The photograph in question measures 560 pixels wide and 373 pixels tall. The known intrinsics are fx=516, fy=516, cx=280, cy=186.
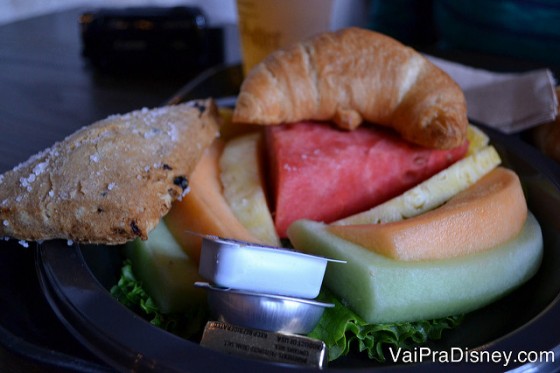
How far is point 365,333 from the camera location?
552mm

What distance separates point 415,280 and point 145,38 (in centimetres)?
113

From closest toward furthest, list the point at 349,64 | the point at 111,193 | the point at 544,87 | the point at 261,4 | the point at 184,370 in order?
1. the point at 184,370
2. the point at 111,193
3. the point at 349,64
4. the point at 544,87
5. the point at 261,4

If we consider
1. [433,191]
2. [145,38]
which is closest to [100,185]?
[433,191]

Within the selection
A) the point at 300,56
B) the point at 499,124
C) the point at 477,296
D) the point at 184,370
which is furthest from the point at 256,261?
the point at 499,124

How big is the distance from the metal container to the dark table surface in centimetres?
12

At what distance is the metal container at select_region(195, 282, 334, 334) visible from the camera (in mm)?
500

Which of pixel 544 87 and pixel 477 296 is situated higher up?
pixel 544 87

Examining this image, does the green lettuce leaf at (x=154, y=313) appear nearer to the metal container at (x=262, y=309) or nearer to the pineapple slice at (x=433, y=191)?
the metal container at (x=262, y=309)

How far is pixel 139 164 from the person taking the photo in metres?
0.61

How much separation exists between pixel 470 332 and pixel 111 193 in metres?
0.43

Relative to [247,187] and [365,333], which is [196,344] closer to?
[365,333]

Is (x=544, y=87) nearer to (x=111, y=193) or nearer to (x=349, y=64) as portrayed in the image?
(x=349, y=64)

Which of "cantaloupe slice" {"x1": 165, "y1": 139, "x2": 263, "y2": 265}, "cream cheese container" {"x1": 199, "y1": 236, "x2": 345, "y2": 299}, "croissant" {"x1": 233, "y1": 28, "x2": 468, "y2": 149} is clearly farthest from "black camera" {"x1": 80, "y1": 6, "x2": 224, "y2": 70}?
"cream cheese container" {"x1": 199, "y1": 236, "x2": 345, "y2": 299}

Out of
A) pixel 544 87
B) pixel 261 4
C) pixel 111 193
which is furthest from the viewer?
pixel 261 4
